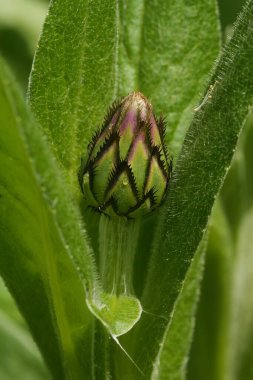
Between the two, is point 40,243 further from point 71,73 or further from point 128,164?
point 71,73

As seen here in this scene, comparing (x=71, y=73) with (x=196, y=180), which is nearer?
(x=196, y=180)

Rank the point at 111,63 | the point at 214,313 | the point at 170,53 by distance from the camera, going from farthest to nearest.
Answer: the point at 214,313 < the point at 170,53 < the point at 111,63

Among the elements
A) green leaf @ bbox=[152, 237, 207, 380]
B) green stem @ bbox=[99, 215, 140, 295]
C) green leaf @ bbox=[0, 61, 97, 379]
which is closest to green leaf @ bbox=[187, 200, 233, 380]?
green leaf @ bbox=[152, 237, 207, 380]

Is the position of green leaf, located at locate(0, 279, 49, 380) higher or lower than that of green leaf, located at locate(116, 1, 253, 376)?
lower

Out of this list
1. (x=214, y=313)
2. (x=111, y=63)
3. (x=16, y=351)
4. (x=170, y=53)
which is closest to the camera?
(x=111, y=63)

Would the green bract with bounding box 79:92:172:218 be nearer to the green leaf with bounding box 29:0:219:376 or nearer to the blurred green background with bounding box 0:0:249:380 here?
the green leaf with bounding box 29:0:219:376

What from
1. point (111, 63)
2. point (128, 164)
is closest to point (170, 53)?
point (111, 63)

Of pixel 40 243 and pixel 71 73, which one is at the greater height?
pixel 71 73

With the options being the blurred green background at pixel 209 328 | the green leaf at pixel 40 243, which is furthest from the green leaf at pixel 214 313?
the green leaf at pixel 40 243
